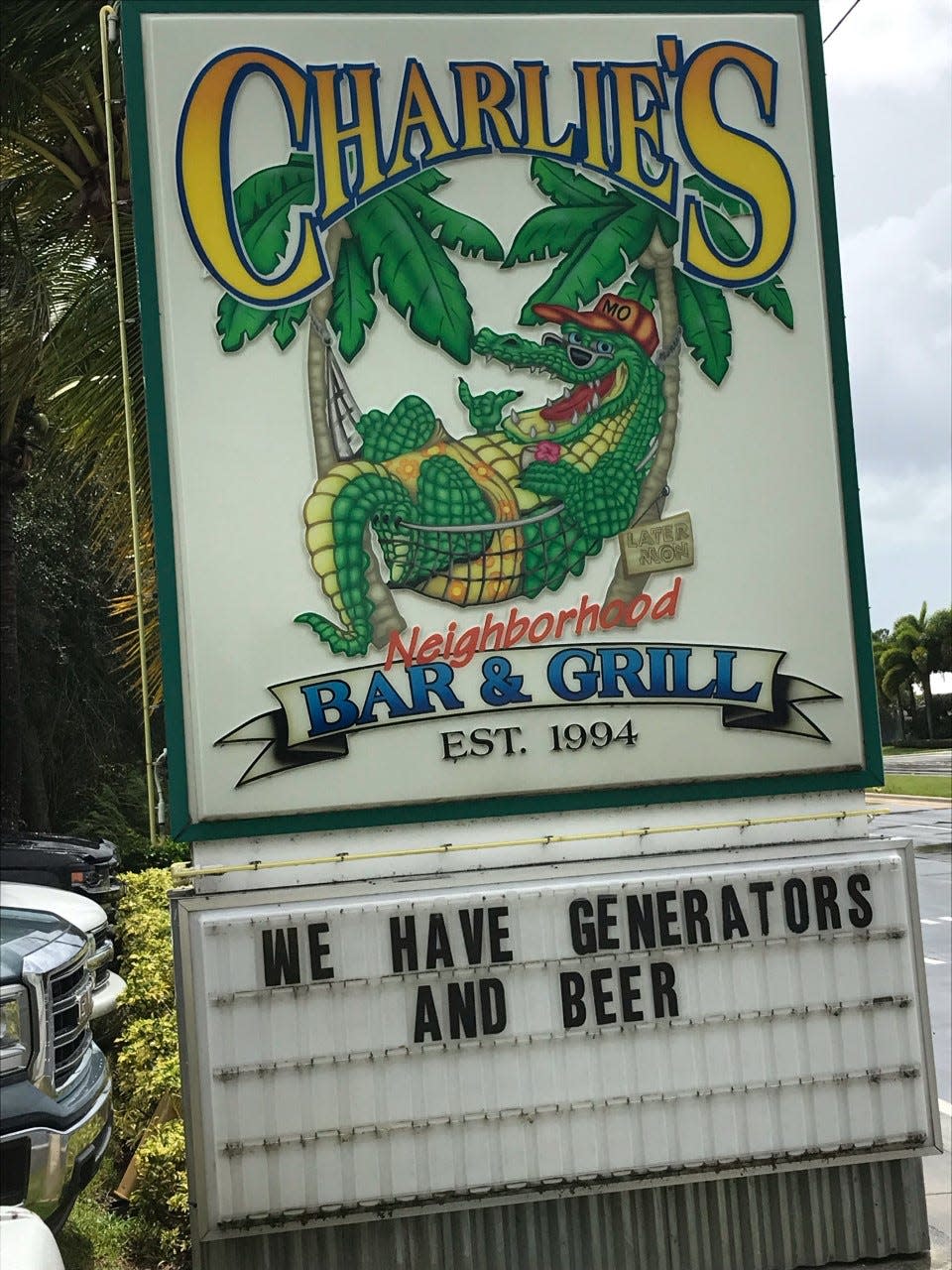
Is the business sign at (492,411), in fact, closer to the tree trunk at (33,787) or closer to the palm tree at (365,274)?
the palm tree at (365,274)

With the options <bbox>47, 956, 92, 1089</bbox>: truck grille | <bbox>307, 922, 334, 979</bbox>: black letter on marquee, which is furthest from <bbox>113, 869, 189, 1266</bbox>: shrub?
<bbox>307, 922, 334, 979</bbox>: black letter on marquee

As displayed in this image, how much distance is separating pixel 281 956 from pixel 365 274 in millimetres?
2959

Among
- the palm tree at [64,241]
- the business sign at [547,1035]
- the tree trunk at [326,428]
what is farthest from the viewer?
the palm tree at [64,241]

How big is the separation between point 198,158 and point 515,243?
1425 mm

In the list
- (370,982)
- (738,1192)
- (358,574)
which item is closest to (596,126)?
(358,574)

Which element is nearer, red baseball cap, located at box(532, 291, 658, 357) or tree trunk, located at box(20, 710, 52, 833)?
red baseball cap, located at box(532, 291, 658, 357)

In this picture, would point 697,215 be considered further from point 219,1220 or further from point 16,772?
point 16,772

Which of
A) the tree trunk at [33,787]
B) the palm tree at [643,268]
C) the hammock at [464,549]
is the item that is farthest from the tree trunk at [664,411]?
the tree trunk at [33,787]

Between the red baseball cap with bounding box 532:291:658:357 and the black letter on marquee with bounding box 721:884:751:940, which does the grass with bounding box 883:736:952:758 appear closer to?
the black letter on marquee with bounding box 721:884:751:940

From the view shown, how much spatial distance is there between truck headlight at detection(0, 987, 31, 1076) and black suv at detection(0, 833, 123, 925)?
4848 millimetres

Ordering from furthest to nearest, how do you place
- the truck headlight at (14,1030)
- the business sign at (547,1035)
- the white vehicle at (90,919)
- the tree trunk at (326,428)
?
the white vehicle at (90,919)
the tree trunk at (326,428)
the business sign at (547,1035)
the truck headlight at (14,1030)

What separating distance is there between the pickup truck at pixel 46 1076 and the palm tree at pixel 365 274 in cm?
200

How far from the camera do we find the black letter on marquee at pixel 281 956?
5.72m

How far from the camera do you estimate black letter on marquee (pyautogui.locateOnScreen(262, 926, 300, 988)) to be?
5723mm
